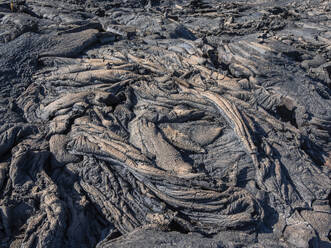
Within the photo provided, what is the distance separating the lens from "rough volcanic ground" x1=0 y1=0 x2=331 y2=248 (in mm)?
3402

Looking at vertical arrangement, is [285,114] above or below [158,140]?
below

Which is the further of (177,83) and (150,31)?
(150,31)

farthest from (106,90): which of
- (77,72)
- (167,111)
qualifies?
(167,111)

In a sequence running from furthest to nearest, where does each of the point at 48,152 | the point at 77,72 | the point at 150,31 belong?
the point at 150,31 → the point at 77,72 → the point at 48,152

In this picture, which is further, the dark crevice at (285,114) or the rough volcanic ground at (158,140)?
the dark crevice at (285,114)

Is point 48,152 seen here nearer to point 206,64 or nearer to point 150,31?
point 206,64

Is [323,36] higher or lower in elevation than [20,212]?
higher

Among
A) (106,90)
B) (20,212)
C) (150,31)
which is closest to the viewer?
(20,212)

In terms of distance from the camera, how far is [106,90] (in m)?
4.67

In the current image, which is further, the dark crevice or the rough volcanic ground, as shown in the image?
the dark crevice

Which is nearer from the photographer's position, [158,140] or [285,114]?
[158,140]

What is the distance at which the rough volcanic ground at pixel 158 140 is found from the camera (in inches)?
134

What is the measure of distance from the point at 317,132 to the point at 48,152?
5.18 m

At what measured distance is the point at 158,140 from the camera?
3977mm
